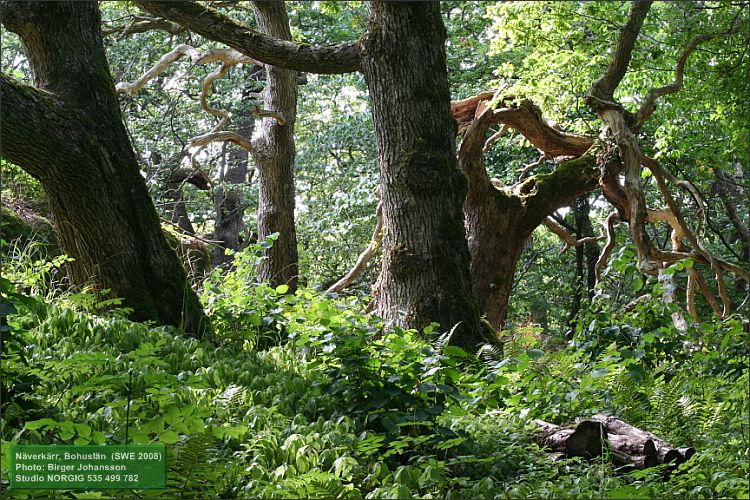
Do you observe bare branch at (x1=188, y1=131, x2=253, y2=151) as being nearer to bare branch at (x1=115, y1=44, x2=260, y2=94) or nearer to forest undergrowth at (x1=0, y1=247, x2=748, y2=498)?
bare branch at (x1=115, y1=44, x2=260, y2=94)

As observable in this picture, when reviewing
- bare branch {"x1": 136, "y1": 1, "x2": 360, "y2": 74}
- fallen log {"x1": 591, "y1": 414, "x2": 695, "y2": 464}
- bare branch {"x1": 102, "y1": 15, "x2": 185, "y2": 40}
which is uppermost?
bare branch {"x1": 102, "y1": 15, "x2": 185, "y2": 40}

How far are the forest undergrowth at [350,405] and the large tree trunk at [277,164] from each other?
5435 millimetres

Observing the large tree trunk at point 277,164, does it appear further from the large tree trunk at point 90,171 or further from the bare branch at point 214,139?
the large tree trunk at point 90,171

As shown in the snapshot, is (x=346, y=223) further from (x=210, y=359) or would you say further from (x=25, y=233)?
(x=210, y=359)

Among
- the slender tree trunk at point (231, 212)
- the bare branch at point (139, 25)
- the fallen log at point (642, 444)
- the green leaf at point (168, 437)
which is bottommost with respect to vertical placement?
the fallen log at point (642, 444)

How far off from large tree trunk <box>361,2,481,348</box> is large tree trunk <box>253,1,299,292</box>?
4.88m

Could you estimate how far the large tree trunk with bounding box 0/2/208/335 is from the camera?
248 inches

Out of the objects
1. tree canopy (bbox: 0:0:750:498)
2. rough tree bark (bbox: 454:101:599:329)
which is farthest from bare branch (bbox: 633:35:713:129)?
rough tree bark (bbox: 454:101:599:329)

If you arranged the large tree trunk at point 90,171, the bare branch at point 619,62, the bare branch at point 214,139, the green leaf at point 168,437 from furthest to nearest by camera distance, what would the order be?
the bare branch at point 214,139 → the bare branch at point 619,62 → the large tree trunk at point 90,171 → the green leaf at point 168,437

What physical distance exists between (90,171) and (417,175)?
9.30 feet

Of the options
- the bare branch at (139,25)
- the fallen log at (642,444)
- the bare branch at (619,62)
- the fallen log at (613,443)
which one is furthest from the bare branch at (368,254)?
the fallen log at (642,444)

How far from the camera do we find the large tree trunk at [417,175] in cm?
705

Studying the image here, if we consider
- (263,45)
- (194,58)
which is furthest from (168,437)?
A: (194,58)

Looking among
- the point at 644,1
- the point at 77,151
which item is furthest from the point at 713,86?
the point at 77,151
